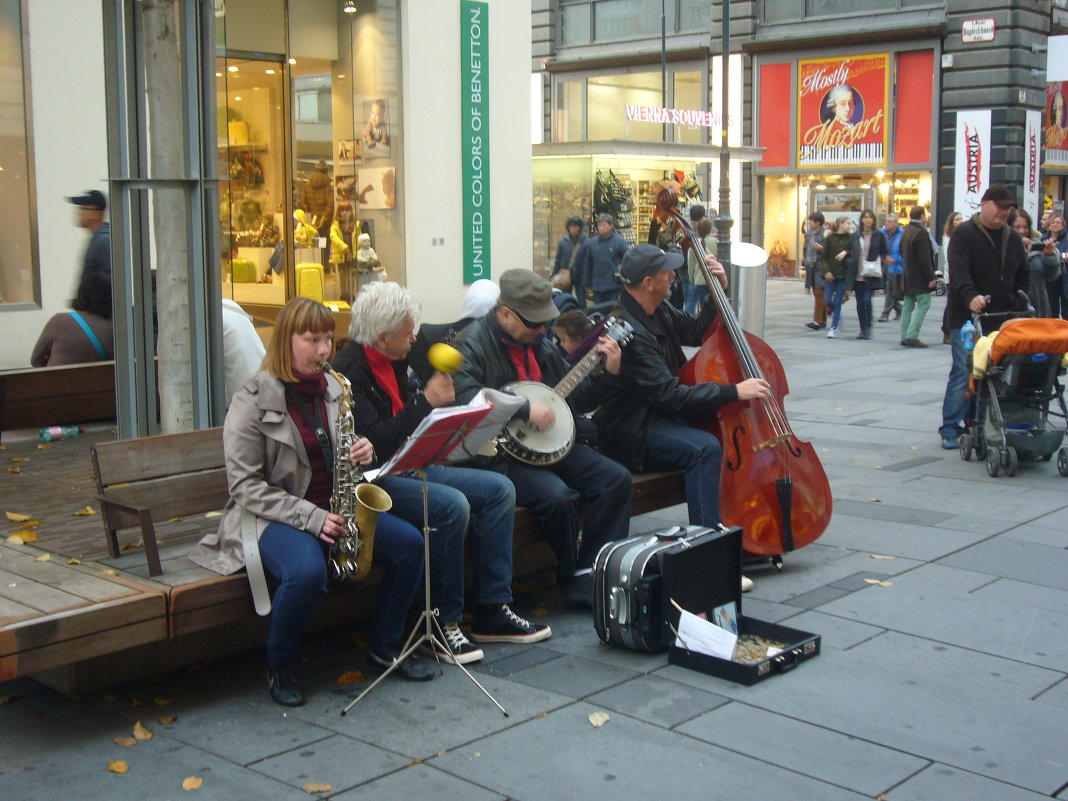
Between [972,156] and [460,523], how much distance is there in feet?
76.1

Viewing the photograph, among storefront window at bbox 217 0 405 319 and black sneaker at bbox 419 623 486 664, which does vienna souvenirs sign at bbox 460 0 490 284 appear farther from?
black sneaker at bbox 419 623 486 664

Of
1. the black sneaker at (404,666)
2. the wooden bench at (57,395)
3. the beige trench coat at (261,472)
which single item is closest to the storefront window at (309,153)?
the wooden bench at (57,395)

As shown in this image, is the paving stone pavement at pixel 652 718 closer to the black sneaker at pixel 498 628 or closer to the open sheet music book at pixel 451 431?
the black sneaker at pixel 498 628

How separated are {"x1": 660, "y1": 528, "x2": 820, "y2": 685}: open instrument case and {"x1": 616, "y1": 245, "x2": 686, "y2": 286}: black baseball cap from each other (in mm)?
1457

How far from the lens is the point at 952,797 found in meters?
3.81

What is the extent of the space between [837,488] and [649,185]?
41.6ft

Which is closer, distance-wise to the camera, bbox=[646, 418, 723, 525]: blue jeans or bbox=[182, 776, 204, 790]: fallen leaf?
bbox=[182, 776, 204, 790]: fallen leaf

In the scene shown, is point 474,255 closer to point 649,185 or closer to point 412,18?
point 412,18

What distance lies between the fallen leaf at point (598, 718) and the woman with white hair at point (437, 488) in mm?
713

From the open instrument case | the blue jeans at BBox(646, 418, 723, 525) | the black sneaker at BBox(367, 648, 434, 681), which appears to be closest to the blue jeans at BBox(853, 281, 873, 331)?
the blue jeans at BBox(646, 418, 723, 525)

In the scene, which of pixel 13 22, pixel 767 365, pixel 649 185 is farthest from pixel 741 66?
pixel 767 365

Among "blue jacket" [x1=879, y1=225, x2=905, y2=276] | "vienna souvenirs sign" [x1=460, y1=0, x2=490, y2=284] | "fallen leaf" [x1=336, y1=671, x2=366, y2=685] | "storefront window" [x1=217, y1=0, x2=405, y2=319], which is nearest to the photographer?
"fallen leaf" [x1=336, y1=671, x2=366, y2=685]

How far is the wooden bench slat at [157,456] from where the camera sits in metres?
4.72

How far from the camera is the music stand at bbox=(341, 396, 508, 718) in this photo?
14.2 ft
